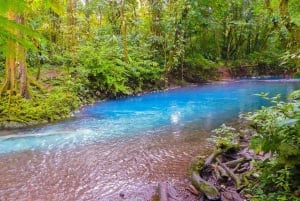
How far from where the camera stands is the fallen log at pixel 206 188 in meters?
4.97

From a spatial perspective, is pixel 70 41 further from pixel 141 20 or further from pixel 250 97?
pixel 250 97

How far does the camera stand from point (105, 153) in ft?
25.8

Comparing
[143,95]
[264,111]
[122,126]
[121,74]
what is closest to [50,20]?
[121,74]

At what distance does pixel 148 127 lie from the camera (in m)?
10.6

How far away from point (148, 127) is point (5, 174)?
16.5 feet

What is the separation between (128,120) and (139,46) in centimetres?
1268

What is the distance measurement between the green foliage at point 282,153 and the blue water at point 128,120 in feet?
19.1

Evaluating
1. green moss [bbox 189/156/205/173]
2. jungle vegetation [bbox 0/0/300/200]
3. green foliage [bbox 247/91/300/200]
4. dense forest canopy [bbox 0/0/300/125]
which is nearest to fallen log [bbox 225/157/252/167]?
green moss [bbox 189/156/205/173]

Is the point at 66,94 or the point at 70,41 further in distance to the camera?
the point at 70,41

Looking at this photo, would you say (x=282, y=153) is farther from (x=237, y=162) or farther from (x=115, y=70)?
(x=115, y=70)

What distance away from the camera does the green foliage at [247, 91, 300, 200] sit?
3.40 meters

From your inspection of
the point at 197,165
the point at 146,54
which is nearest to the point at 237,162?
the point at 197,165

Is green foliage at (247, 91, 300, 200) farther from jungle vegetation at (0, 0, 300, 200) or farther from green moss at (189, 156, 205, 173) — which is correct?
green moss at (189, 156, 205, 173)

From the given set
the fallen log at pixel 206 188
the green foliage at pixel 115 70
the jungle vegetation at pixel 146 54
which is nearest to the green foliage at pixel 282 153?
the jungle vegetation at pixel 146 54
